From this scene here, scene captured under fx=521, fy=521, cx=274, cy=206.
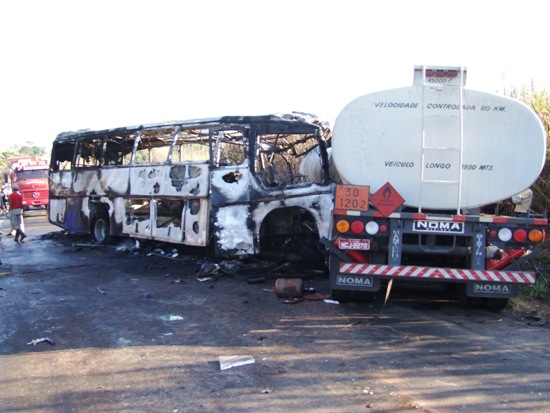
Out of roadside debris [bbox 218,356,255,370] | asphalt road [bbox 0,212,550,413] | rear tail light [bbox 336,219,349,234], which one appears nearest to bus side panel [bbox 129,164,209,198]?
asphalt road [bbox 0,212,550,413]

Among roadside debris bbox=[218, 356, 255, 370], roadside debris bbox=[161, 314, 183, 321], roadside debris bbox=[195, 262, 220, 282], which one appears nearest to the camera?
roadside debris bbox=[218, 356, 255, 370]

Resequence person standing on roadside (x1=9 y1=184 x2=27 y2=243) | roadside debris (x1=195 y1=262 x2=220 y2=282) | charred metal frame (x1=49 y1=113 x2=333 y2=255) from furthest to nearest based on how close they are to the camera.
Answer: person standing on roadside (x1=9 y1=184 x2=27 y2=243), roadside debris (x1=195 y1=262 x2=220 y2=282), charred metal frame (x1=49 y1=113 x2=333 y2=255)

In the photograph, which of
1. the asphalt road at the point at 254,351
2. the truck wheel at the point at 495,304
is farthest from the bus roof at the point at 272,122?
the truck wheel at the point at 495,304

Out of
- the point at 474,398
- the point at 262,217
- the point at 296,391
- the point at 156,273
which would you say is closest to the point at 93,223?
the point at 156,273

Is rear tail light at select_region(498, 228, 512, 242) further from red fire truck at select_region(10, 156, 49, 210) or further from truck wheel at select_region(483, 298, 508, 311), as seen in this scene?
red fire truck at select_region(10, 156, 49, 210)

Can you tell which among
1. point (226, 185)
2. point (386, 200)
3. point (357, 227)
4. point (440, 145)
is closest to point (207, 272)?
point (226, 185)

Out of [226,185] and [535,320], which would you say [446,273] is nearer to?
[535,320]

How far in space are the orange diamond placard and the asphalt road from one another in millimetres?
1313

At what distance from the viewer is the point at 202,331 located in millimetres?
5809

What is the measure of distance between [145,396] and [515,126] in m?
4.85

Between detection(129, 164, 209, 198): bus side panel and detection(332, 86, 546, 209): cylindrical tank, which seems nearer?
detection(332, 86, 546, 209): cylindrical tank

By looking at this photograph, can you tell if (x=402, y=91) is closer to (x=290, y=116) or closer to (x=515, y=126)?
(x=515, y=126)

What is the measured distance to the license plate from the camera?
6230 mm

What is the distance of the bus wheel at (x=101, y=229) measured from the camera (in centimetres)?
1259
